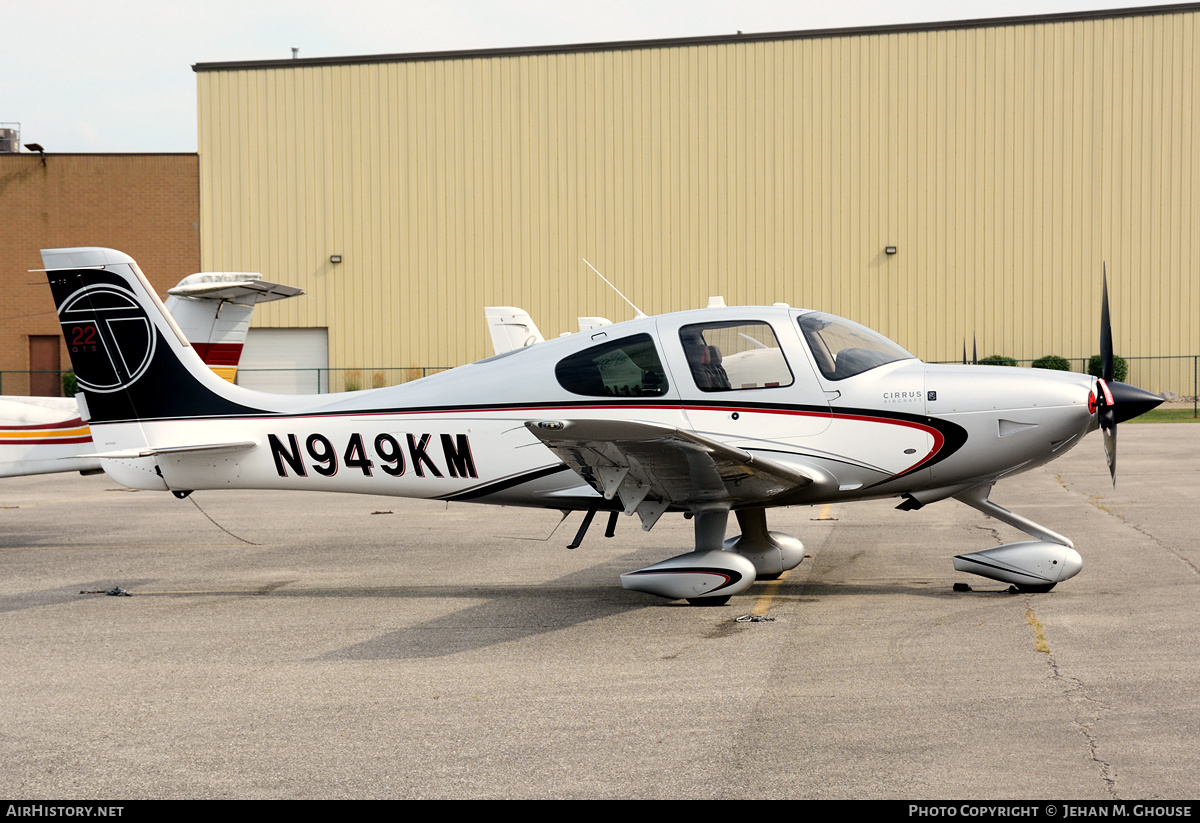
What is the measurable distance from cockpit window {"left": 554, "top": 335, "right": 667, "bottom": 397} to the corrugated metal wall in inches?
1034

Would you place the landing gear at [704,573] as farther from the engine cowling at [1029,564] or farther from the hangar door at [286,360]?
the hangar door at [286,360]

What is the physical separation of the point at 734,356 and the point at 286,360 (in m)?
31.4

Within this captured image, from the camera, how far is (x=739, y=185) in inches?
1351

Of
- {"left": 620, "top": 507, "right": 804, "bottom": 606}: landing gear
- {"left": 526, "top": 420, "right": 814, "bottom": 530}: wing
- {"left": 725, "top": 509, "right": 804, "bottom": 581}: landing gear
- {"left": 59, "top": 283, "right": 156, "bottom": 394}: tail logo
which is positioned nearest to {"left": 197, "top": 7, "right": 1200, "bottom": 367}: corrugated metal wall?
{"left": 725, "top": 509, "right": 804, "bottom": 581}: landing gear

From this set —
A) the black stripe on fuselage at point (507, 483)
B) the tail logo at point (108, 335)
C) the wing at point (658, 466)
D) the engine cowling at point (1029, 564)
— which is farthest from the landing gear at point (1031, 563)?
the tail logo at point (108, 335)

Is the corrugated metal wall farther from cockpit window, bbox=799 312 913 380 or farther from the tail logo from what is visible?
the tail logo

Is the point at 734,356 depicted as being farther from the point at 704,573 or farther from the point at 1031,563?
the point at 1031,563

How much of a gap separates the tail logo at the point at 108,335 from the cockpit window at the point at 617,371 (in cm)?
378

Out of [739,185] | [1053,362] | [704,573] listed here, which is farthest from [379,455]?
[1053,362]

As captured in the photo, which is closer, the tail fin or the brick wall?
the tail fin

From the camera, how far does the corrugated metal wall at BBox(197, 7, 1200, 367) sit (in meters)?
33.1

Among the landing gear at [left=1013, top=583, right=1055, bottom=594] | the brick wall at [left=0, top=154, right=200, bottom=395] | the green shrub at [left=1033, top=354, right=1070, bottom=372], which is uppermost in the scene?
the brick wall at [left=0, top=154, right=200, bottom=395]

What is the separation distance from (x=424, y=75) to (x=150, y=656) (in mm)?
31882
